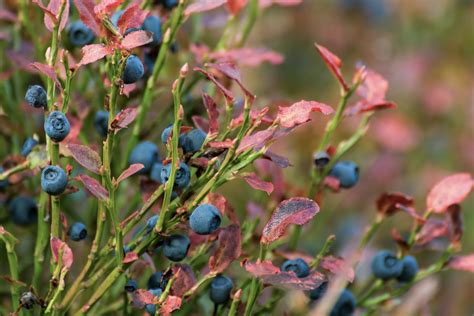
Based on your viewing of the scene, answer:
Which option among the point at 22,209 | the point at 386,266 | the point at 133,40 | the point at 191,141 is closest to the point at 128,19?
the point at 133,40

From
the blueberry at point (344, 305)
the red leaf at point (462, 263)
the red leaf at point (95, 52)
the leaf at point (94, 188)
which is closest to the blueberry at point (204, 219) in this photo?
the leaf at point (94, 188)

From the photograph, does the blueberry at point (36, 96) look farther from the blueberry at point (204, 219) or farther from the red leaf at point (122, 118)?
the blueberry at point (204, 219)

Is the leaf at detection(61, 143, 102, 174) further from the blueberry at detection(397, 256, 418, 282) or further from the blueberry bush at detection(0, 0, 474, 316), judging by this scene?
the blueberry at detection(397, 256, 418, 282)

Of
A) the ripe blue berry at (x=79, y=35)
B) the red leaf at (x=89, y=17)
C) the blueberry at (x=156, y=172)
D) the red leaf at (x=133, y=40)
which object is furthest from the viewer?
the ripe blue berry at (x=79, y=35)

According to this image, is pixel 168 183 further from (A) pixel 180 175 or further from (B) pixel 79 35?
(B) pixel 79 35

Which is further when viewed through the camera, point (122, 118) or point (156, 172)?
point (156, 172)

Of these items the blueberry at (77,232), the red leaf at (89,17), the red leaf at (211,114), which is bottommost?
the blueberry at (77,232)
